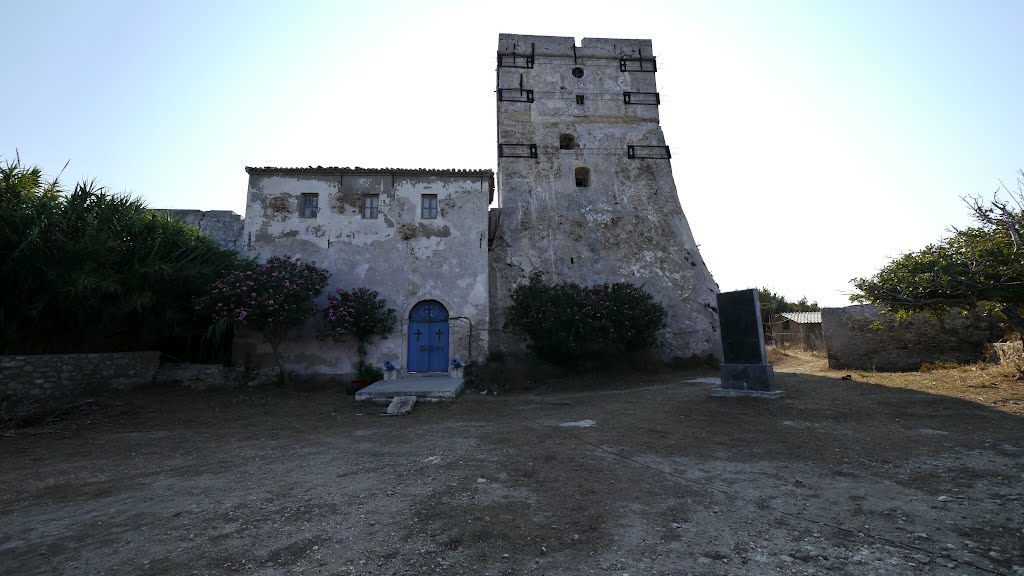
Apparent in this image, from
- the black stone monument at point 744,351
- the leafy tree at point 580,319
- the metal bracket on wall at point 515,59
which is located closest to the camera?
the black stone monument at point 744,351

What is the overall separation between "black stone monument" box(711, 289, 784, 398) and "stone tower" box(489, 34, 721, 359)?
5966mm

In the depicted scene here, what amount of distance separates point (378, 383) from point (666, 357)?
31.5ft

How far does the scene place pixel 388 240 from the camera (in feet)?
44.9

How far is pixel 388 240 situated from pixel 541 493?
11.0 m

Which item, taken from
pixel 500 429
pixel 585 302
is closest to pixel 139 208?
pixel 500 429

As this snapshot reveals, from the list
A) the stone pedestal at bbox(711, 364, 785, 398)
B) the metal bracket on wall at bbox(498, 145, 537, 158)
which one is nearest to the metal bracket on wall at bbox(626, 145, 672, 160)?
the metal bracket on wall at bbox(498, 145, 537, 158)

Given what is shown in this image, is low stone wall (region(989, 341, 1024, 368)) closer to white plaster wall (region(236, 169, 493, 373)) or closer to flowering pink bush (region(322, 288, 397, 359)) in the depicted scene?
white plaster wall (region(236, 169, 493, 373))

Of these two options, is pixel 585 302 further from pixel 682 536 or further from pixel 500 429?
pixel 682 536

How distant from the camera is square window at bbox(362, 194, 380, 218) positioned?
13.9 m

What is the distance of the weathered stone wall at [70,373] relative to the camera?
336 inches

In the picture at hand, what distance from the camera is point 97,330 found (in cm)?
998

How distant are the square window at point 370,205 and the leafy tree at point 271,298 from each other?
2.47m

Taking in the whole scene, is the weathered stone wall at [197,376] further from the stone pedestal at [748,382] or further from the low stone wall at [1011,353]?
the low stone wall at [1011,353]

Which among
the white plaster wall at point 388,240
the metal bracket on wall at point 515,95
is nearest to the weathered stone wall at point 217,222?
the white plaster wall at point 388,240
